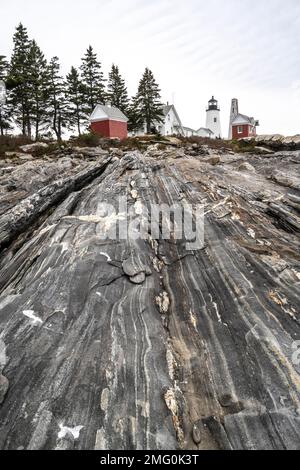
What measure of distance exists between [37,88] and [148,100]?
19872 mm

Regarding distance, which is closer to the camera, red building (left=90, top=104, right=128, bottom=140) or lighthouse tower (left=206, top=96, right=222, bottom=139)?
red building (left=90, top=104, right=128, bottom=140)

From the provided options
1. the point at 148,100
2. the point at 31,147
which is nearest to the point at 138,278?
the point at 31,147

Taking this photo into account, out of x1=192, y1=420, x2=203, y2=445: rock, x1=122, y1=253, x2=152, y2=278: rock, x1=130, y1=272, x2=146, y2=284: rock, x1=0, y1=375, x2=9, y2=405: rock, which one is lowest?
x1=192, y1=420, x2=203, y2=445: rock

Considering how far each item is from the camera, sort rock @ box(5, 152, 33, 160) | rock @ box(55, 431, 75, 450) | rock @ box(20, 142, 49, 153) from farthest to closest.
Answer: rock @ box(20, 142, 49, 153) → rock @ box(5, 152, 33, 160) → rock @ box(55, 431, 75, 450)

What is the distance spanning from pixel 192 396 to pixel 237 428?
97 centimetres

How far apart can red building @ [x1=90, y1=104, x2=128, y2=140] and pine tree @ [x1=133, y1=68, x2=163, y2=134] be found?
6019mm

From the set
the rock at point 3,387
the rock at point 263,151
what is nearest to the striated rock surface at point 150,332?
the rock at point 3,387

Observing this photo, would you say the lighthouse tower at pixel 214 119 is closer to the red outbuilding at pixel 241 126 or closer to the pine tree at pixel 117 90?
the red outbuilding at pixel 241 126

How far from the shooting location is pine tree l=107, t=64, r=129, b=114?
67.0 metres

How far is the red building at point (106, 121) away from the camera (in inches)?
2174

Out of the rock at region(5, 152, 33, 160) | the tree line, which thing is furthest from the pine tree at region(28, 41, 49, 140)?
the rock at region(5, 152, 33, 160)

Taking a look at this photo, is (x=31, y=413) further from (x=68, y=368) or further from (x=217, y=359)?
(x=217, y=359)

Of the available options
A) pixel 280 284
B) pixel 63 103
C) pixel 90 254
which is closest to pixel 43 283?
pixel 90 254

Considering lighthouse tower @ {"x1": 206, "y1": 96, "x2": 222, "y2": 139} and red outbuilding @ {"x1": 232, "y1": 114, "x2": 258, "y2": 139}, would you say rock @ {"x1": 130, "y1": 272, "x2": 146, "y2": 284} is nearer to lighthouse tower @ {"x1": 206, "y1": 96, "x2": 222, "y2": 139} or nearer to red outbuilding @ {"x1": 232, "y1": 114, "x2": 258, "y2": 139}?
red outbuilding @ {"x1": 232, "y1": 114, "x2": 258, "y2": 139}
